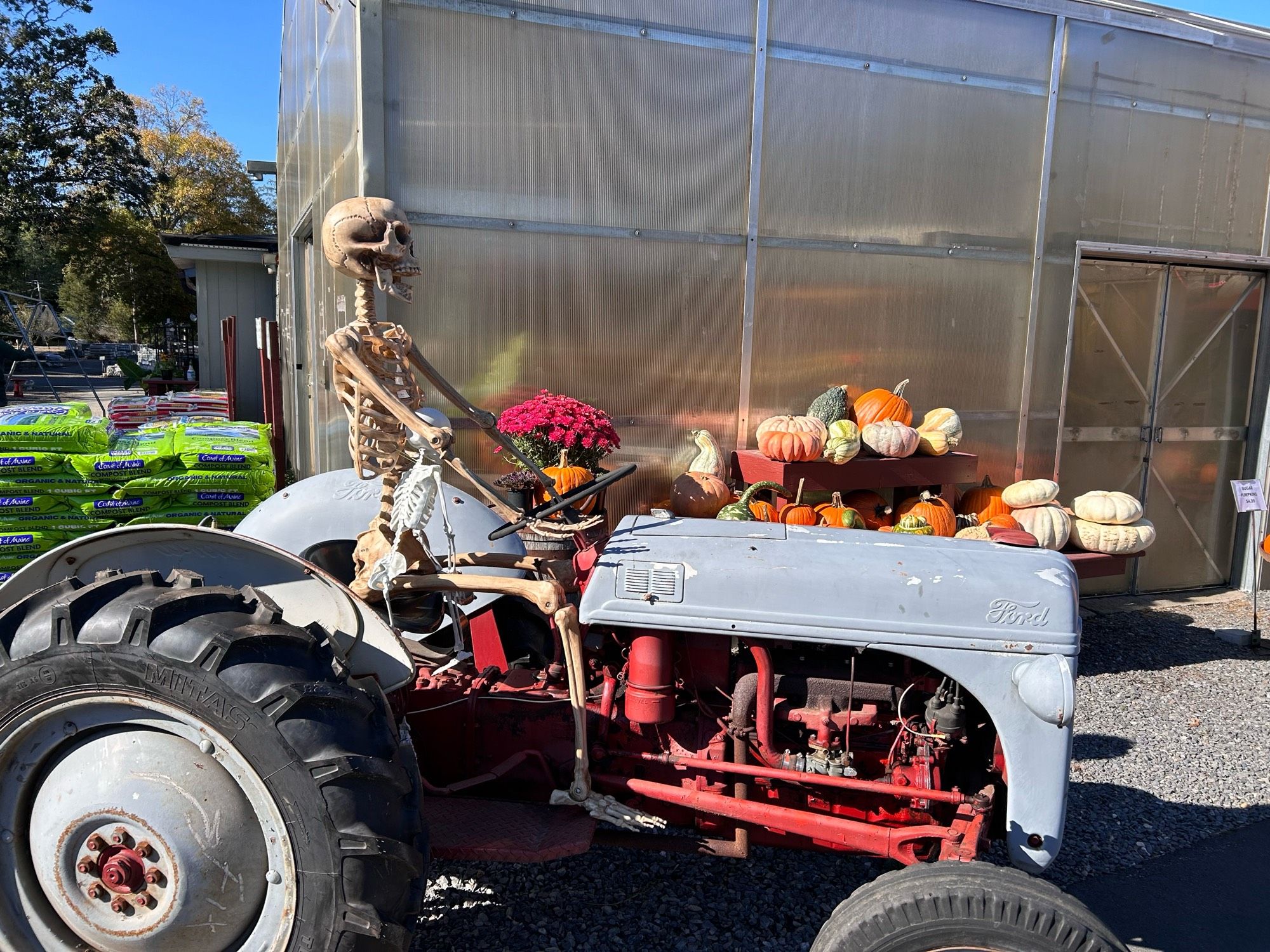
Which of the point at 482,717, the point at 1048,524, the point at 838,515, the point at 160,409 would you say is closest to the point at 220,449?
the point at 482,717

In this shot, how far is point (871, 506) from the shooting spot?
5.88 m

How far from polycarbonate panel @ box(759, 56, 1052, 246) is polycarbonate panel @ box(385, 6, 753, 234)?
1.09 ft

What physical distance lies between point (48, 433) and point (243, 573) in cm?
322

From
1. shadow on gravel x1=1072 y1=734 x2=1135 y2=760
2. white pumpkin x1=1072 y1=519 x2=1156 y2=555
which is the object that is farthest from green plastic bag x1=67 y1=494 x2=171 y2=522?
white pumpkin x1=1072 y1=519 x2=1156 y2=555

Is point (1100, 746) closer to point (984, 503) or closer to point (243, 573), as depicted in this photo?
point (984, 503)

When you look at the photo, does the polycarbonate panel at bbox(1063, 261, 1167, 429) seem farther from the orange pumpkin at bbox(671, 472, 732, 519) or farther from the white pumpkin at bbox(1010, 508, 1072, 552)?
the orange pumpkin at bbox(671, 472, 732, 519)

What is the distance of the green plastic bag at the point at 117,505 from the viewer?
488cm

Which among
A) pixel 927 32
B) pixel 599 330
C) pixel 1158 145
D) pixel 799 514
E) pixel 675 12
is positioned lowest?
pixel 799 514

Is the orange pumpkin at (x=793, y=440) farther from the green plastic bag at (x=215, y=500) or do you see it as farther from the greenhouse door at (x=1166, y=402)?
the green plastic bag at (x=215, y=500)

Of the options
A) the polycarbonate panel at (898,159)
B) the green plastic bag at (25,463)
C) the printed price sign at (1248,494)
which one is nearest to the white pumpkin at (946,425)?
the polycarbonate panel at (898,159)

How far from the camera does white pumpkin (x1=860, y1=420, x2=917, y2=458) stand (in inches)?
220

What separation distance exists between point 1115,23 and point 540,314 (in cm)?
471

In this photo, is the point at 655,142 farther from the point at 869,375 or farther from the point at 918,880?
the point at 918,880

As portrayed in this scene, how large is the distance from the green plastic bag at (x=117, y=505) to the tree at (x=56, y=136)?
Answer: 24498mm
